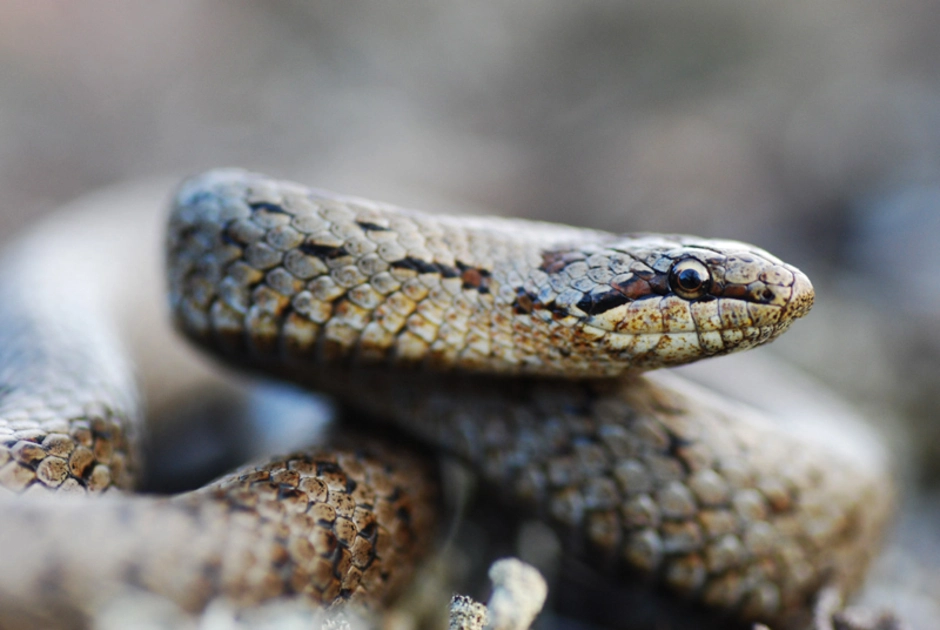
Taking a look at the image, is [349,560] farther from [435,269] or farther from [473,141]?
[473,141]

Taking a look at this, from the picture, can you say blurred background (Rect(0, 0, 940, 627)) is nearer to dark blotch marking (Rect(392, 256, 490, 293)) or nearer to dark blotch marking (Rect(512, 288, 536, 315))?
dark blotch marking (Rect(512, 288, 536, 315))

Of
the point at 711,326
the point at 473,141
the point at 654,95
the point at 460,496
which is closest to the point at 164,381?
the point at 460,496

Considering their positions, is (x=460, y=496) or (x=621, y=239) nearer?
(x=621, y=239)

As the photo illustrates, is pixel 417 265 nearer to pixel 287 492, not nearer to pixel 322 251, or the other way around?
pixel 322 251

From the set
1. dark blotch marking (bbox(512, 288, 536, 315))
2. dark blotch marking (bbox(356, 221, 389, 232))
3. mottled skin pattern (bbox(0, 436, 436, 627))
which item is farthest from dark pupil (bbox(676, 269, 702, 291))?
mottled skin pattern (bbox(0, 436, 436, 627))

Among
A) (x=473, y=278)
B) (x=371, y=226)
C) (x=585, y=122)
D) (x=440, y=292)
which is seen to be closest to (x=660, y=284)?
(x=473, y=278)

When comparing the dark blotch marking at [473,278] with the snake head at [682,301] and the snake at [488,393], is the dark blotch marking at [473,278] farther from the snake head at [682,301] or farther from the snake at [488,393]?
the snake head at [682,301]

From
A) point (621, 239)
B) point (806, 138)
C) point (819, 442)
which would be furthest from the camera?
point (806, 138)
